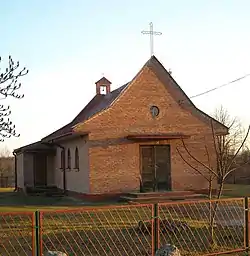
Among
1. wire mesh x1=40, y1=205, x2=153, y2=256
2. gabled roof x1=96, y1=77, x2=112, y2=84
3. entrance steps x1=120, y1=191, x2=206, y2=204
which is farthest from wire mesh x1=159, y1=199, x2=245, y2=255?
gabled roof x1=96, y1=77, x2=112, y2=84

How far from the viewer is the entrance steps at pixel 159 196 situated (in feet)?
68.0

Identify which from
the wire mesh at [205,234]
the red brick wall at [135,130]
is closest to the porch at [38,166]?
the red brick wall at [135,130]

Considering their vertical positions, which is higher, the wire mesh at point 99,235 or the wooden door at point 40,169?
the wooden door at point 40,169

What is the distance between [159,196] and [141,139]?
2.79 metres

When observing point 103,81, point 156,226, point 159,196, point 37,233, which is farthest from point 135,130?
point 37,233

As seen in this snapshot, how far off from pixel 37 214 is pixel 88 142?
14434mm

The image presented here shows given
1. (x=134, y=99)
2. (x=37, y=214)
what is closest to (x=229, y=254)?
(x=37, y=214)

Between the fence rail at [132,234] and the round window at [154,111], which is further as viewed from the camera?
the round window at [154,111]

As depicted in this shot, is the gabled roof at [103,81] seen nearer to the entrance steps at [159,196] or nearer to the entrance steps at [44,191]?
the entrance steps at [44,191]

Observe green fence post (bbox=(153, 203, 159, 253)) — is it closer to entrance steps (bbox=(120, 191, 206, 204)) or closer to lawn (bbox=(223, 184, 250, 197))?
entrance steps (bbox=(120, 191, 206, 204))

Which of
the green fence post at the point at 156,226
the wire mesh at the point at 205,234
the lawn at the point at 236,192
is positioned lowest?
the lawn at the point at 236,192

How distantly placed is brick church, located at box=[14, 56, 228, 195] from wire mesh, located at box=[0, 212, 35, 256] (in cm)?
820

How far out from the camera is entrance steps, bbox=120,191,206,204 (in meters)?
20.7

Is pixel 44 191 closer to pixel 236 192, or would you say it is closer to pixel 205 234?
pixel 236 192
